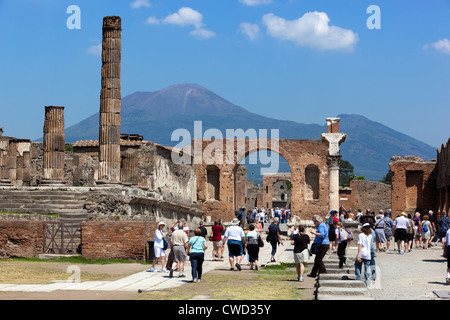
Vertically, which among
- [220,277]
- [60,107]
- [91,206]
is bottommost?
[220,277]

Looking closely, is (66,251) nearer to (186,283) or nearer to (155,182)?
(186,283)

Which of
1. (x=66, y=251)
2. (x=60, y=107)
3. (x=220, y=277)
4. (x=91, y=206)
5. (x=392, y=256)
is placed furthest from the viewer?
(x=60, y=107)

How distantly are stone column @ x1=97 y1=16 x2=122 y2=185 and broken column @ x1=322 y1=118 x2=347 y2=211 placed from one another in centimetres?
998

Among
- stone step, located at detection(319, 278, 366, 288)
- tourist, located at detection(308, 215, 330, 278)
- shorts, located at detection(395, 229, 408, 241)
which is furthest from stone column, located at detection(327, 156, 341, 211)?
stone step, located at detection(319, 278, 366, 288)

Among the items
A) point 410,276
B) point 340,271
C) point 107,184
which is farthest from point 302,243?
point 107,184

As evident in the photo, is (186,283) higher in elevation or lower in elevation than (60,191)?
lower

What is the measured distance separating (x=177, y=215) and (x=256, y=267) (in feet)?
55.0

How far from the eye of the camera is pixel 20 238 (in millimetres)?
19656

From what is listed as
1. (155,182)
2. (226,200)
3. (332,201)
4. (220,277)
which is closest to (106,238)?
(220,277)

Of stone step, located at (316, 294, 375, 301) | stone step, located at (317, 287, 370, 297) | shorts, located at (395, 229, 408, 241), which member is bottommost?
stone step, located at (316, 294, 375, 301)

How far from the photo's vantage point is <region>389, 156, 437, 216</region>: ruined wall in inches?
1761

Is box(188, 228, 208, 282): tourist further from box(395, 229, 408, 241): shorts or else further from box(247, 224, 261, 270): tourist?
box(395, 229, 408, 241): shorts

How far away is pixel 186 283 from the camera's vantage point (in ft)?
51.2

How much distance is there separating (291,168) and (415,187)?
26.6ft
